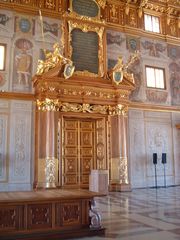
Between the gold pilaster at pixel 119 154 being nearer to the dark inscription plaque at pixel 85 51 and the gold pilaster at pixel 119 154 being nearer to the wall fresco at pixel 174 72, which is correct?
the dark inscription plaque at pixel 85 51

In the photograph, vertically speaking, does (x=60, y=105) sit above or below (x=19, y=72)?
below

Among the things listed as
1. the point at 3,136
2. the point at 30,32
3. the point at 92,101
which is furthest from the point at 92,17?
the point at 3,136

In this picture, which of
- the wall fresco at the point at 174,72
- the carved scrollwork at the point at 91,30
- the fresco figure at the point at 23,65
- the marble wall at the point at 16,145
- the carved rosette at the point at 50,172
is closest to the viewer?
the carved rosette at the point at 50,172

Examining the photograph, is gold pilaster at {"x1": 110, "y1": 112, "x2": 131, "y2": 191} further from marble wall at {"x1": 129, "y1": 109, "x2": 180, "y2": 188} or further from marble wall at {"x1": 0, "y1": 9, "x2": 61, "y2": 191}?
marble wall at {"x1": 0, "y1": 9, "x2": 61, "y2": 191}

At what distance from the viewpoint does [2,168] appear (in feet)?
31.8

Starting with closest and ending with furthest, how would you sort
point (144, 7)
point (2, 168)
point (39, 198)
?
point (39, 198) < point (2, 168) < point (144, 7)

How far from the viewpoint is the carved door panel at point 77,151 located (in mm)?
10680

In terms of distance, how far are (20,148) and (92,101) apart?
3012 millimetres

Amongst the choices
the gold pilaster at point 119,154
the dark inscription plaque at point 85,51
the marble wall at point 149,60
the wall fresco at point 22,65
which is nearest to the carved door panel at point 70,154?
Answer: the gold pilaster at point 119,154

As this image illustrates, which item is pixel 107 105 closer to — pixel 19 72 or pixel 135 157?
pixel 135 157

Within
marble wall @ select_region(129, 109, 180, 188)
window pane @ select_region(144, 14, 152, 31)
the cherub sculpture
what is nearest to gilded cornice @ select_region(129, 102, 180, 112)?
→ marble wall @ select_region(129, 109, 180, 188)

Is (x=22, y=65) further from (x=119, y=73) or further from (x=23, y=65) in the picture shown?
(x=119, y=73)

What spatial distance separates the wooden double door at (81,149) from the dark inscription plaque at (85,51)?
203 centimetres

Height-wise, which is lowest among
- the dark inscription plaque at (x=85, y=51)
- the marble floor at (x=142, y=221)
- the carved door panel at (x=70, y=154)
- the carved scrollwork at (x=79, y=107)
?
the marble floor at (x=142, y=221)
